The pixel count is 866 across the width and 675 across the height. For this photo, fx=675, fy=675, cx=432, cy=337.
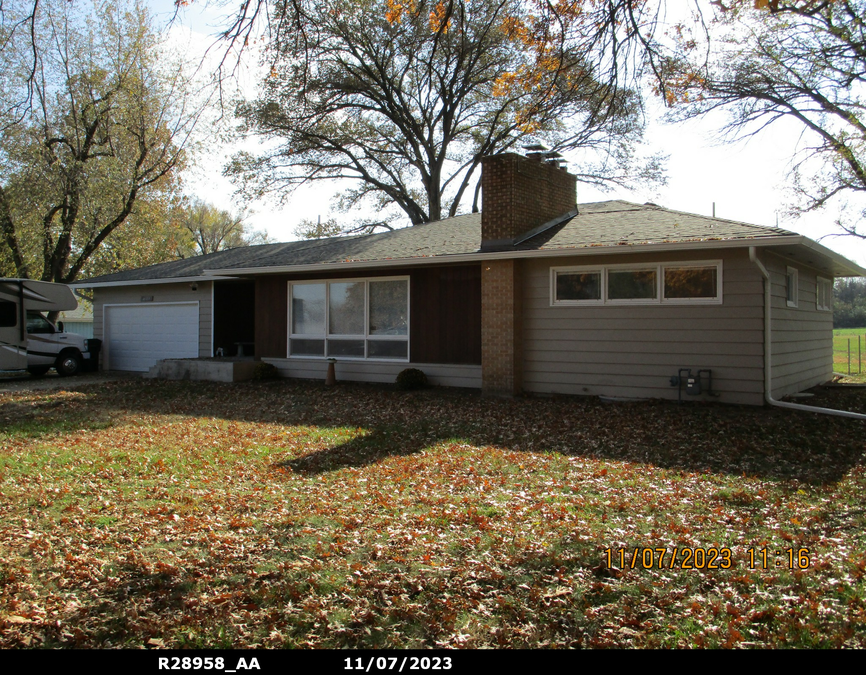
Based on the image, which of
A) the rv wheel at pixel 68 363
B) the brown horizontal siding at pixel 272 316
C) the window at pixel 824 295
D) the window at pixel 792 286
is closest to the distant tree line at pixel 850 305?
the window at pixel 824 295

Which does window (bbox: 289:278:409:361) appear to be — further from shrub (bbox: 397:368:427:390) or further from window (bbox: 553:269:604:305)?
window (bbox: 553:269:604:305)

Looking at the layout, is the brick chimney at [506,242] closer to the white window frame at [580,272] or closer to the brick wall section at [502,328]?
the brick wall section at [502,328]

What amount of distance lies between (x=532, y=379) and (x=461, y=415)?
227 centimetres

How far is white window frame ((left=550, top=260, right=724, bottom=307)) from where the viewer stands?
1134 centimetres

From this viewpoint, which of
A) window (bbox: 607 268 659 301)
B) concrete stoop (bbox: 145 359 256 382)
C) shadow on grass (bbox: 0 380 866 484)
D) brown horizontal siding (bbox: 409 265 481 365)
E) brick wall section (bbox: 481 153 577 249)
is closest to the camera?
shadow on grass (bbox: 0 380 866 484)

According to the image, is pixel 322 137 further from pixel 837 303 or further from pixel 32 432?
pixel 837 303

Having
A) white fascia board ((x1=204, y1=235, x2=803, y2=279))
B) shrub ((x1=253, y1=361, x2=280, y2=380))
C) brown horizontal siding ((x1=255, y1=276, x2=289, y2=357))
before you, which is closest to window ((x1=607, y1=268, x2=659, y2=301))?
white fascia board ((x1=204, y1=235, x2=803, y2=279))

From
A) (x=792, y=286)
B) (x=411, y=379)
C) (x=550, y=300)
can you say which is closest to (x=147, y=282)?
(x=411, y=379)

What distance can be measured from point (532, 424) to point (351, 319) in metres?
6.76

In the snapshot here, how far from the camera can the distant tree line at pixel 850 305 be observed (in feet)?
173

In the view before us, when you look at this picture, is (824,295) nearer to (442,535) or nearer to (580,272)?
(580,272)

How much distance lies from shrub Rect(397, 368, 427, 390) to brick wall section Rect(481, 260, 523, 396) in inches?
63.9

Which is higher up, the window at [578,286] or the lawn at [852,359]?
the window at [578,286]

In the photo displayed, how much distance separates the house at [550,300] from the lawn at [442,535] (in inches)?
65.1
